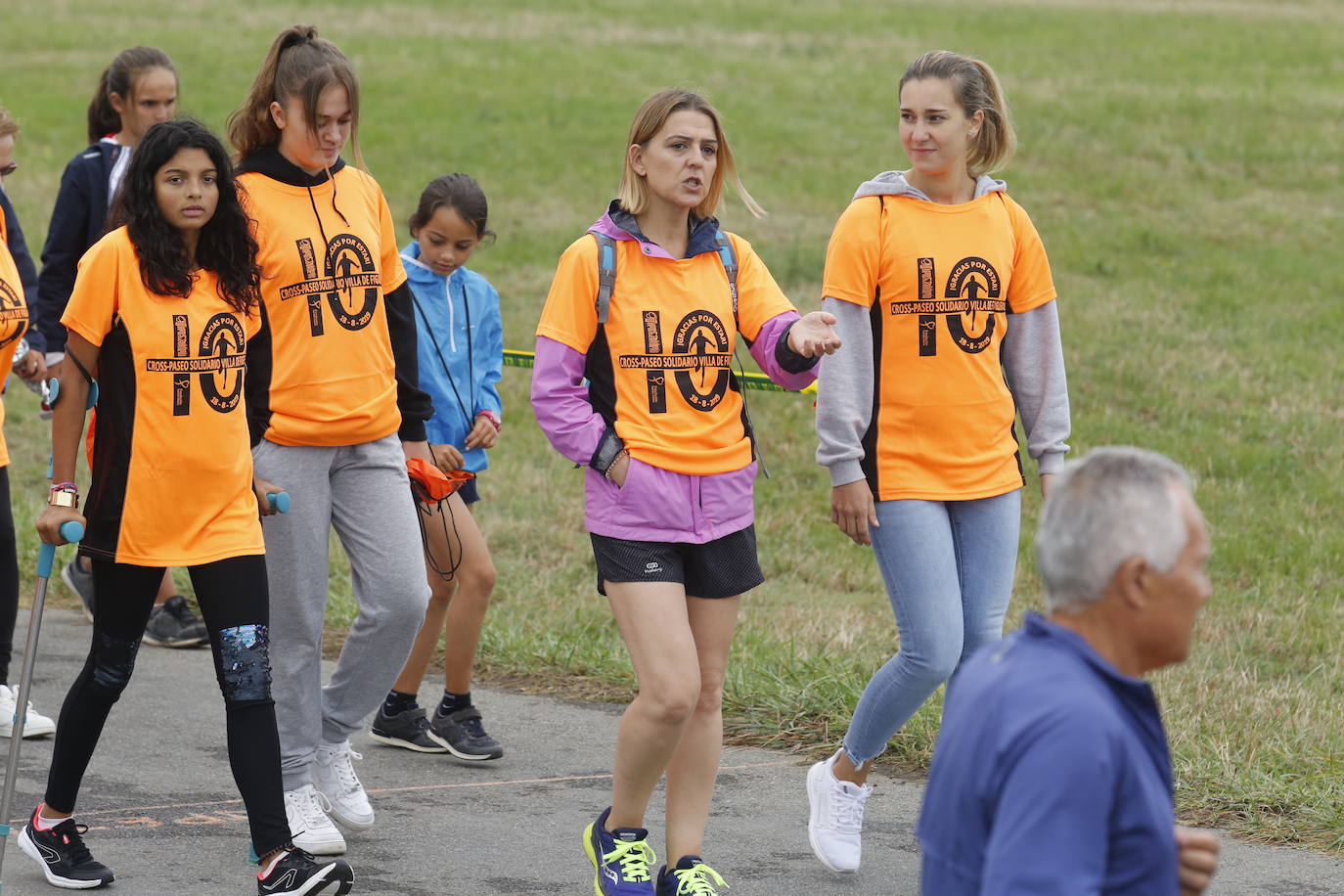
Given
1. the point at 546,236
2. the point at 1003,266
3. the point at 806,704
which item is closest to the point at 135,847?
the point at 806,704

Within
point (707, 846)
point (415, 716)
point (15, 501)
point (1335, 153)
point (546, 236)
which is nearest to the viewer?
point (707, 846)

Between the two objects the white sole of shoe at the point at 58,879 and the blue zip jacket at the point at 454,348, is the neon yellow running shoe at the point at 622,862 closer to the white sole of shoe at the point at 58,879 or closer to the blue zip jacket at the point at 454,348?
the white sole of shoe at the point at 58,879

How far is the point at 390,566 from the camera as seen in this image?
4992 mm

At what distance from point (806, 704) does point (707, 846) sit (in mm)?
1196

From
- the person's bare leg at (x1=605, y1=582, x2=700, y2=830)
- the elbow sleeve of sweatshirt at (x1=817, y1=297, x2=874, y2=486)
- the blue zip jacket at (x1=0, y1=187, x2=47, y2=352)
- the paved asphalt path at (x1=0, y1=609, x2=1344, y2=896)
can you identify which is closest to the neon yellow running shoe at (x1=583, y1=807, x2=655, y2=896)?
the person's bare leg at (x1=605, y1=582, x2=700, y2=830)

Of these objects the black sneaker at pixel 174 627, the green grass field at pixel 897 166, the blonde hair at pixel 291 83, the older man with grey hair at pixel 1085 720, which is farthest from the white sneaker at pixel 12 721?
the older man with grey hair at pixel 1085 720

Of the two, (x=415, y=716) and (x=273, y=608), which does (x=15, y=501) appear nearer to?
(x=415, y=716)

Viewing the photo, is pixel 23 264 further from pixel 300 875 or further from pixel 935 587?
pixel 935 587

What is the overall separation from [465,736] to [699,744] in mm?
1626

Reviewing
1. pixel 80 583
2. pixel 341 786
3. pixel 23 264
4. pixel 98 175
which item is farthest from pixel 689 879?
pixel 80 583

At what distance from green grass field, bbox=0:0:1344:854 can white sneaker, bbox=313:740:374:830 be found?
1569 mm

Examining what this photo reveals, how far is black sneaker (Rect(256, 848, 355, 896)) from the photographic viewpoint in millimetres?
4441

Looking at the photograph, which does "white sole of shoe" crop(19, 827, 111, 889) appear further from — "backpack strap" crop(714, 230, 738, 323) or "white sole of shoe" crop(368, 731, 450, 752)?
"backpack strap" crop(714, 230, 738, 323)

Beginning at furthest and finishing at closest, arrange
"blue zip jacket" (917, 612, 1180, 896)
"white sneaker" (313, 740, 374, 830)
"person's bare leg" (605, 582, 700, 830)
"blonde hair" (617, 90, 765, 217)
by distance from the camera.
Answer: "white sneaker" (313, 740, 374, 830) < "blonde hair" (617, 90, 765, 217) < "person's bare leg" (605, 582, 700, 830) < "blue zip jacket" (917, 612, 1180, 896)
